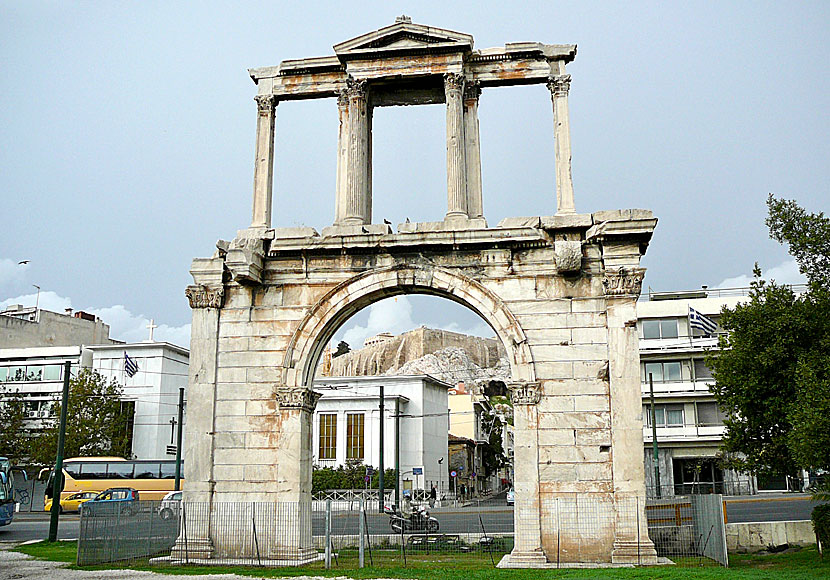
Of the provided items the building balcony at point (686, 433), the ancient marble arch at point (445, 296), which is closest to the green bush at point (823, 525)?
the ancient marble arch at point (445, 296)

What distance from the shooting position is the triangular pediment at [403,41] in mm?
17141

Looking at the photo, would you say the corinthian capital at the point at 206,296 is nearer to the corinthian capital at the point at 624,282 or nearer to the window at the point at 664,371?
the corinthian capital at the point at 624,282

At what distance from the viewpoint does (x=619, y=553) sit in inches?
576

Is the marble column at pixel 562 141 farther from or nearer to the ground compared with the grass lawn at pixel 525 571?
farther from the ground

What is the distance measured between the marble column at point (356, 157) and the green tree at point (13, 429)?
36493 millimetres

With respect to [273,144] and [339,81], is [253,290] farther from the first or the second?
[339,81]

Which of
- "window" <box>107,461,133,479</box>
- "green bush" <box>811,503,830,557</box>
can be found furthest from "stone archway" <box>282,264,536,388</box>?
"window" <box>107,461,133,479</box>

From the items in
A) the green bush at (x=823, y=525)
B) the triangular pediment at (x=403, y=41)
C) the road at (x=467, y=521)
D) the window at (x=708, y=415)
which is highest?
the triangular pediment at (x=403, y=41)

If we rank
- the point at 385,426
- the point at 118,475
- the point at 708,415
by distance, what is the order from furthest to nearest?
the point at 385,426 → the point at 708,415 → the point at 118,475

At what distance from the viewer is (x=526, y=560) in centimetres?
1479

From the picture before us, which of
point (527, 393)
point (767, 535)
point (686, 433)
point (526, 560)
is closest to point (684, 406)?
point (686, 433)

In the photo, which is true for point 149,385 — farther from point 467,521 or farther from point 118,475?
point 467,521

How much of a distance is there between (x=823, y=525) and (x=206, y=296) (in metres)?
14.0

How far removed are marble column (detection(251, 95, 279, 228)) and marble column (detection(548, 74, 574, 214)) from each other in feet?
21.3
